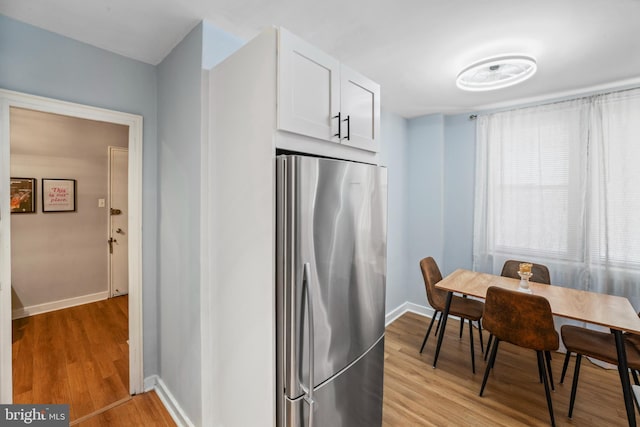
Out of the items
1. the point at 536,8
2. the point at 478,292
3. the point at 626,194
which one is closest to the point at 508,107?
the point at 626,194

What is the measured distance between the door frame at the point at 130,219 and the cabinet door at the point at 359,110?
159 cm

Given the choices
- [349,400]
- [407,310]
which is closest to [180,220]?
[349,400]

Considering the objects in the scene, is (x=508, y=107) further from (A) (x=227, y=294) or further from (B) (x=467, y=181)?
(A) (x=227, y=294)

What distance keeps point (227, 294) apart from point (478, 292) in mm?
2021

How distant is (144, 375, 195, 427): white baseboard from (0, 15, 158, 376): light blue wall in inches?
3.0

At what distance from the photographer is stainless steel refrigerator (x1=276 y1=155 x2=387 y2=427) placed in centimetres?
117

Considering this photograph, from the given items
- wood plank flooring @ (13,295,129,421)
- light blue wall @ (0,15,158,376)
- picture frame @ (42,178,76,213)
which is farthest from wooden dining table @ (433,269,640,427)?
picture frame @ (42,178,76,213)

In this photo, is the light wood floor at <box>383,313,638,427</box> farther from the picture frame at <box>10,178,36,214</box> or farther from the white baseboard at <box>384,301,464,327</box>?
the picture frame at <box>10,178,36,214</box>

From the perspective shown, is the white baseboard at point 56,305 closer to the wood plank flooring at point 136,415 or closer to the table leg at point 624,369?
the wood plank flooring at point 136,415

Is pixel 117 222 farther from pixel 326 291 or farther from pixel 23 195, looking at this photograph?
pixel 326 291

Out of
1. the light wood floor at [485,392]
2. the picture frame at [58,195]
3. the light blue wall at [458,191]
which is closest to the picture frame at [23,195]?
the picture frame at [58,195]

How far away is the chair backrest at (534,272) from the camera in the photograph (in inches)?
106

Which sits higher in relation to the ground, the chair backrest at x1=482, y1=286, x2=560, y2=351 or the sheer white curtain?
the sheer white curtain

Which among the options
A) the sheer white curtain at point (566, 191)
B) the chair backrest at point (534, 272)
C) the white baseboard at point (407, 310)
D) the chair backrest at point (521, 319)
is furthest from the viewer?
the white baseboard at point (407, 310)
